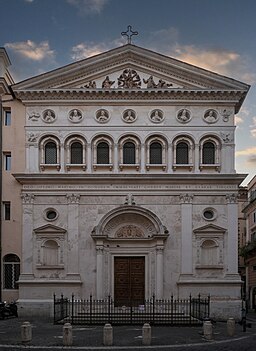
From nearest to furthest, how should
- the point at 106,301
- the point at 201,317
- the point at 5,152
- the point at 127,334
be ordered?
the point at 127,334
the point at 201,317
the point at 106,301
the point at 5,152

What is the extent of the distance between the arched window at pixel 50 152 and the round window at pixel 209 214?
9031 millimetres

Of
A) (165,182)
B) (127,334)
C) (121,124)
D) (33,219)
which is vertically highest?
(121,124)

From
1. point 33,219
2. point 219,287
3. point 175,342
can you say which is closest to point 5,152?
point 33,219

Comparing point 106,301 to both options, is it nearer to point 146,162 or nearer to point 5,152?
point 146,162

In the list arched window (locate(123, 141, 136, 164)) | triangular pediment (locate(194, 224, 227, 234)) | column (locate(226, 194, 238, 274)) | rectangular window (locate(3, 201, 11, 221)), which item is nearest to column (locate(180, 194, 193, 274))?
triangular pediment (locate(194, 224, 227, 234))

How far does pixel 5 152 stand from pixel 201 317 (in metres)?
14.7

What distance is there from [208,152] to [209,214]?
11.6 feet

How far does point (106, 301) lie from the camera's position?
3422 cm

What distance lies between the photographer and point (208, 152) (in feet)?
117

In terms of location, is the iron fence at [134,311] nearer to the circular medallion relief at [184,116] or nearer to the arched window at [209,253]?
the arched window at [209,253]

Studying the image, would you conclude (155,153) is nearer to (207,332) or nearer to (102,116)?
(102,116)

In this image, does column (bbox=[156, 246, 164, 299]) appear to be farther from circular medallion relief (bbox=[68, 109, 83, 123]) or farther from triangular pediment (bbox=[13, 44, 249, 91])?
triangular pediment (bbox=[13, 44, 249, 91])

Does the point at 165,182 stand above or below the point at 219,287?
above

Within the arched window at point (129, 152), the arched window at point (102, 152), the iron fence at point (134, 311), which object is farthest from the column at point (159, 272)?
the arched window at point (102, 152)
